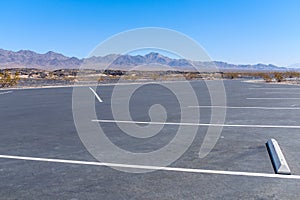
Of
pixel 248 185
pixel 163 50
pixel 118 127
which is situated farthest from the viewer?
pixel 118 127

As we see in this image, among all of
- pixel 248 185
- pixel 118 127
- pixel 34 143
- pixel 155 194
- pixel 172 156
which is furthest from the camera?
pixel 118 127

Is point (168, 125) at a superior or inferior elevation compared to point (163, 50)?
inferior

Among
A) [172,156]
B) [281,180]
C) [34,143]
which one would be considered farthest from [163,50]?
[281,180]

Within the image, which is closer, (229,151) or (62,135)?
(229,151)

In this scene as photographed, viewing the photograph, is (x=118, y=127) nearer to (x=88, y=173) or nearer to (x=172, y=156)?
(x=172, y=156)

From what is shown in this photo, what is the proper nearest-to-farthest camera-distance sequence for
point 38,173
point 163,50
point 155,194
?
1. point 155,194
2. point 38,173
3. point 163,50

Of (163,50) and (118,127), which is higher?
(163,50)

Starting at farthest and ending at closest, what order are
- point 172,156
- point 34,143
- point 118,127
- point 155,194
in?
point 118,127 → point 34,143 → point 172,156 → point 155,194

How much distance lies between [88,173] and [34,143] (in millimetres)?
2635

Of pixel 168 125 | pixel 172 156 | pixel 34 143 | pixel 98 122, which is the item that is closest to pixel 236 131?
pixel 168 125

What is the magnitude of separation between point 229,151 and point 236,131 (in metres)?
2.07

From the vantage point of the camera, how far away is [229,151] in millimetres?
5871

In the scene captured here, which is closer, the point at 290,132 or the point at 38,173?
the point at 38,173

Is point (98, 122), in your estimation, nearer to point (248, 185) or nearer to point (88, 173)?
point (88, 173)
